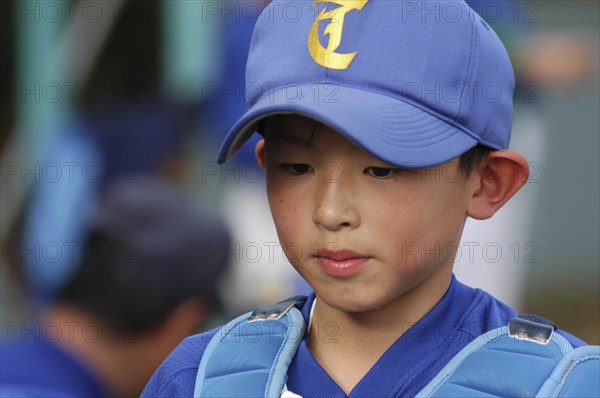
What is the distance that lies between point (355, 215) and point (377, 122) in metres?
0.15

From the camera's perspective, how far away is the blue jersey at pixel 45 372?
2.32m

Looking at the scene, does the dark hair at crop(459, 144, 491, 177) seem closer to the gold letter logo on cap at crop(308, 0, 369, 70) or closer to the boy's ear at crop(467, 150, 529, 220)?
the boy's ear at crop(467, 150, 529, 220)

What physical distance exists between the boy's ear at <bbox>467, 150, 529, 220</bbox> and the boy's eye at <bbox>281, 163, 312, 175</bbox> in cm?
29

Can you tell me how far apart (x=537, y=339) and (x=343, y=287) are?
1.04 feet

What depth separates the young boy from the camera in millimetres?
1690

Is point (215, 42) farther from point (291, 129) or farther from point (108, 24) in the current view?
point (291, 129)

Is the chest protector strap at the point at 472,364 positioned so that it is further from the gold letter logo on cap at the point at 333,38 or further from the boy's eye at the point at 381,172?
the gold letter logo on cap at the point at 333,38

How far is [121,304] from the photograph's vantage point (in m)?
2.55

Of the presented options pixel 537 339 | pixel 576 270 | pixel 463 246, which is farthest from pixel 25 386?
pixel 576 270

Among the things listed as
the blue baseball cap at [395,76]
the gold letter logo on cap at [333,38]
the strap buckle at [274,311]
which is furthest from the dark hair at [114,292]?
the gold letter logo on cap at [333,38]

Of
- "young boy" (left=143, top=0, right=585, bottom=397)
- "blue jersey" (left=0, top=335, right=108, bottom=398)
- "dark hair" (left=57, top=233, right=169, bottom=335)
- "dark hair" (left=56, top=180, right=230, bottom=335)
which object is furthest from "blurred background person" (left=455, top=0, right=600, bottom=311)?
"young boy" (left=143, top=0, right=585, bottom=397)

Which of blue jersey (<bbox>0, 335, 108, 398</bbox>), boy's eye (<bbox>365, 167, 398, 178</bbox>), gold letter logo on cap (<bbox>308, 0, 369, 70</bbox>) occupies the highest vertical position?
gold letter logo on cap (<bbox>308, 0, 369, 70</bbox>)

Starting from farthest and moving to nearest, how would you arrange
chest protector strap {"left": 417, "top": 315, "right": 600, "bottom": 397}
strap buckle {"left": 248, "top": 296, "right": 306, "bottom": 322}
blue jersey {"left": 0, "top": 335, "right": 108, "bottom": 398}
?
blue jersey {"left": 0, "top": 335, "right": 108, "bottom": 398} < strap buckle {"left": 248, "top": 296, "right": 306, "bottom": 322} < chest protector strap {"left": 417, "top": 315, "right": 600, "bottom": 397}

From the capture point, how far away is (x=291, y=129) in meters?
1.77
